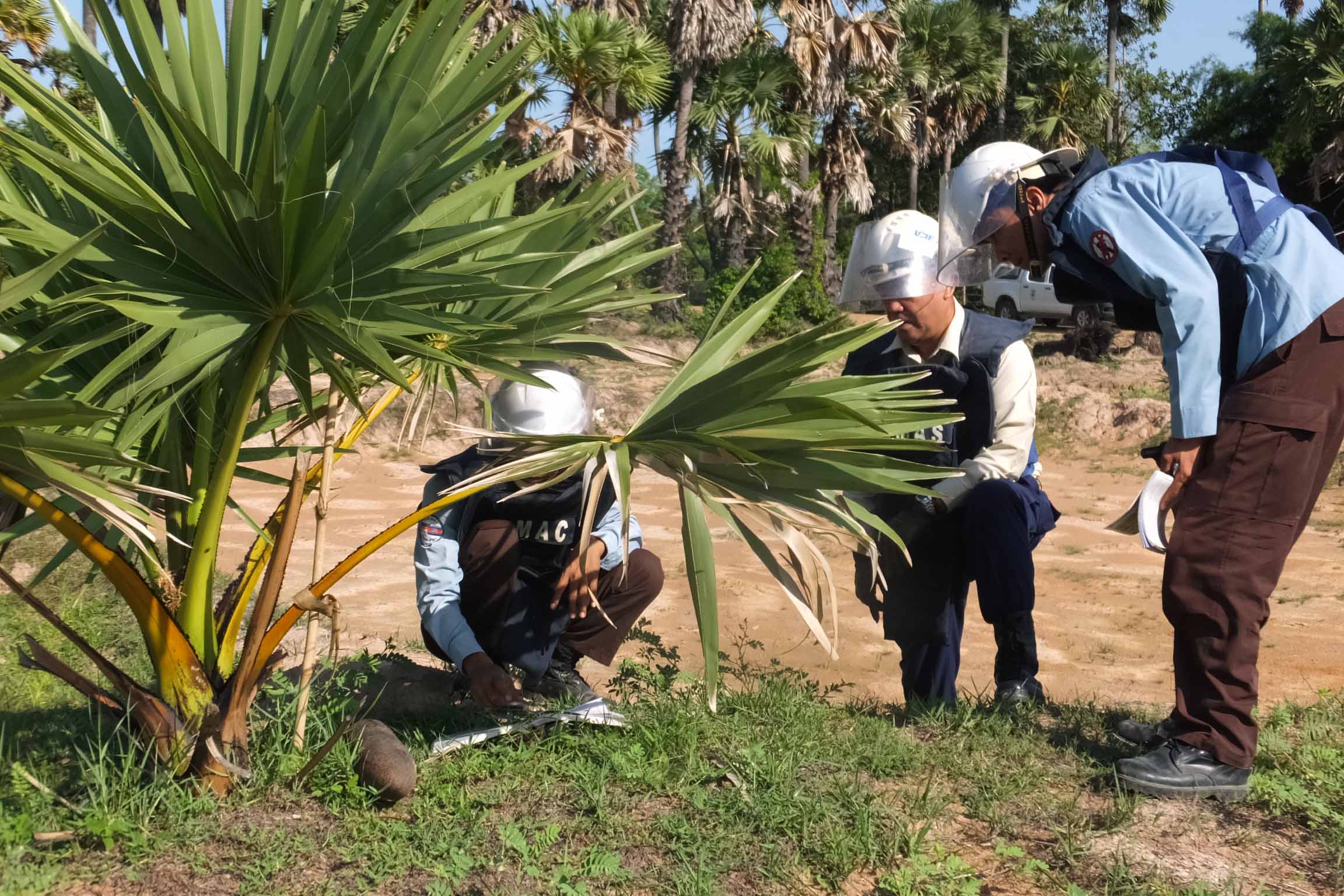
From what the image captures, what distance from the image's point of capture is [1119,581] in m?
8.11

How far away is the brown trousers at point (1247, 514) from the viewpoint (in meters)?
2.88

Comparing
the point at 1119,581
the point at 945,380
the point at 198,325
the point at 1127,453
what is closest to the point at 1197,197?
the point at 945,380

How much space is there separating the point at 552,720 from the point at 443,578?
1.99 ft

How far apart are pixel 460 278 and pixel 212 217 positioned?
1.55 feet

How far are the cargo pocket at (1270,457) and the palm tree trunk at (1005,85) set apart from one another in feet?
84.6

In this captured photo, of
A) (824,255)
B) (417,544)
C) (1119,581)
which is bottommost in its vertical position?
(1119,581)

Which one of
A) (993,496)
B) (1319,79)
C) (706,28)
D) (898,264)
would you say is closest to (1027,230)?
(898,264)

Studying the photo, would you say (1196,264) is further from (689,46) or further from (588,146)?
(689,46)

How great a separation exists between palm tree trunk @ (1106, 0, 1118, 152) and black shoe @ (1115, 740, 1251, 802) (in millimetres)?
25747

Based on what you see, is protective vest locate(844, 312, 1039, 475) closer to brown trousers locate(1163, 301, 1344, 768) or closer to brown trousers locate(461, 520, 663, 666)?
brown trousers locate(461, 520, 663, 666)

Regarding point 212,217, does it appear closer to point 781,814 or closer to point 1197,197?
point 781,814

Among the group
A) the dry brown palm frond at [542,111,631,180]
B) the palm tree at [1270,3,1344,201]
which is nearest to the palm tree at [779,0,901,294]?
the dry brown palm frond at [542,111,631,180]

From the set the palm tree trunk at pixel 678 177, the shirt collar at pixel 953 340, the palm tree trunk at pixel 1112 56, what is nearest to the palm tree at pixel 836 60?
the palm tree trunk at pixel 678 177

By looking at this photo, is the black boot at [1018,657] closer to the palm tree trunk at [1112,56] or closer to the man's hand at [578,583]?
the man's hand at [578,583]
